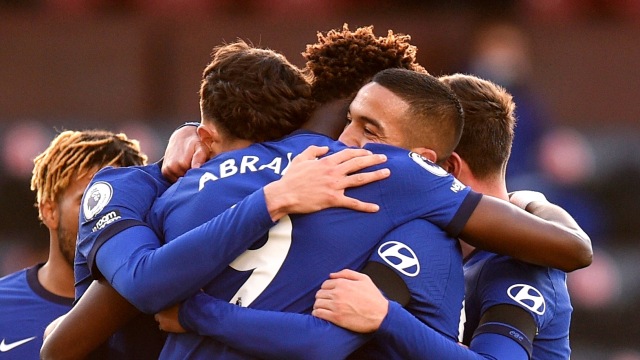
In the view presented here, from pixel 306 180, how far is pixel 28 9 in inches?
265

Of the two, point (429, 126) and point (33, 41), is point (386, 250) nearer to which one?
point (429, 126)

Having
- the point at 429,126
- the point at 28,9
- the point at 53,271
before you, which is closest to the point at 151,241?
the point at 429,126

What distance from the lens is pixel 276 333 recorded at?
294 centimetres

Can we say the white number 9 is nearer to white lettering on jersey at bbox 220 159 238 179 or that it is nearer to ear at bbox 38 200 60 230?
white lettering on jersey at bbox 220 159 238 179

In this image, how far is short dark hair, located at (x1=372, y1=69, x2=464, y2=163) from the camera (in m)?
3.26

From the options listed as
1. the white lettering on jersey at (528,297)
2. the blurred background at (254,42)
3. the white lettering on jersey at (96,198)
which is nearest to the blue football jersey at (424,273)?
the white lettering on jersey at (528,297)

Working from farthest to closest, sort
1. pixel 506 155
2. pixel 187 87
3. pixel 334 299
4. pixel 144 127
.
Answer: pixel 187 87 → pixel 144 127 → pixel 506 155 → pixel 334 299

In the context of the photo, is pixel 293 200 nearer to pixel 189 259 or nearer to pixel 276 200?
pixel 276 200

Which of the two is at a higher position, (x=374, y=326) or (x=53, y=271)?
(x=374, y=326)

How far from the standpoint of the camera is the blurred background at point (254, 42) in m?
8.45

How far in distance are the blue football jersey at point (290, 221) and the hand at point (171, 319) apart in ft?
0.12

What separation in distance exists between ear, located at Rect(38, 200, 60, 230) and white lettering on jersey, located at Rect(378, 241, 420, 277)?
1888mm

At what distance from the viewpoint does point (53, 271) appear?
459 centimetres

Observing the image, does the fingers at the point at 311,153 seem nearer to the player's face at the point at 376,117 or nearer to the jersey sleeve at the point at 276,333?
the player's face at the point at 376,117
